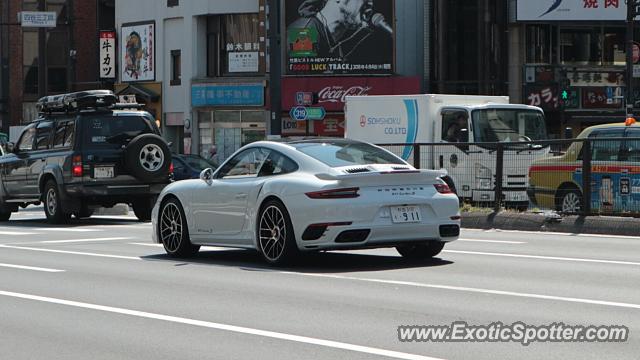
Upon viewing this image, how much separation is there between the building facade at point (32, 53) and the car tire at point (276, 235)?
54.9m

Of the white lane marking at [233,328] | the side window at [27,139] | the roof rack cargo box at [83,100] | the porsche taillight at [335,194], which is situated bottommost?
the white lane marking at [233,328]

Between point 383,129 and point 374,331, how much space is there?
20745mm

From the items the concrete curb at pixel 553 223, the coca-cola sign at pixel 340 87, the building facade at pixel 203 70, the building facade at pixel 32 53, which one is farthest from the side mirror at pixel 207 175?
the building facade at pixel 32 53

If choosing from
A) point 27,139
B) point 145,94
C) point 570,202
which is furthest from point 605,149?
point 145,94

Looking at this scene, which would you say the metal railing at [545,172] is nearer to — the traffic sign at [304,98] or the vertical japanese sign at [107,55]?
the traffic sign at [304,98]

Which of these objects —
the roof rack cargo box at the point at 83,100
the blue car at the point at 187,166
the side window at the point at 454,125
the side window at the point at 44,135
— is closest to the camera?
the roof rack cargo box at the point at 83,100

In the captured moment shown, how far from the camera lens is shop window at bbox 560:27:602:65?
4919cm

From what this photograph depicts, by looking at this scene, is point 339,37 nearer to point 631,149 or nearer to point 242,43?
point 242,43

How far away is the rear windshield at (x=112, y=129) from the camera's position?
23.3 metres

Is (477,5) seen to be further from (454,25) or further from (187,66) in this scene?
(187,66)

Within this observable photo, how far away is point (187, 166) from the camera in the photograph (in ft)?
119

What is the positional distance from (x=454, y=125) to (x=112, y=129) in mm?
7837

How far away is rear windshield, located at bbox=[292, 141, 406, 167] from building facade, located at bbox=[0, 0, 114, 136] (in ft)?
179

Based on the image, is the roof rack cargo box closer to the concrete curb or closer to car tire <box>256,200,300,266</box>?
the concrete curb
